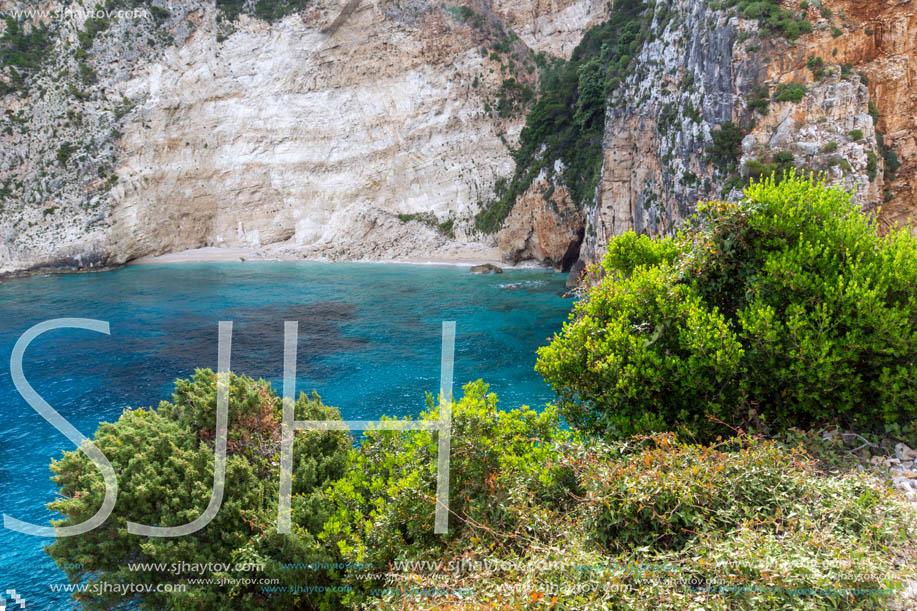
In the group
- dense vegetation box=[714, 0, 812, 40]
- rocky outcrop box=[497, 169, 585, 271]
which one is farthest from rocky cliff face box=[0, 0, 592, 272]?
dense vegetation box=[714, 0, 812, 40]

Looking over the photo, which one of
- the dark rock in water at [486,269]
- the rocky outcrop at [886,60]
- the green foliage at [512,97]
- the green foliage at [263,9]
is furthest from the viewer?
the green foliage at [263,9]

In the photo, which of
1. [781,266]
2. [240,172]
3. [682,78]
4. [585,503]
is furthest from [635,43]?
[240,172]

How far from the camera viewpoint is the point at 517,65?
61094 mm

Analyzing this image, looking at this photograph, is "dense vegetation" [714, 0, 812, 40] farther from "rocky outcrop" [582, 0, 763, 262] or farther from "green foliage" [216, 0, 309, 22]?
"green foliage" [216, 0, 309, 22]

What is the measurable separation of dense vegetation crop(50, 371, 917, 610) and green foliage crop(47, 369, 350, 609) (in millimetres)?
26

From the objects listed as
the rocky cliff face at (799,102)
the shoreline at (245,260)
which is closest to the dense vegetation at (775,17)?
the rocky cliff face at (799,102)

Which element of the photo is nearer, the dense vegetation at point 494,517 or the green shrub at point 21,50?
the dense vegetation at point 494,517

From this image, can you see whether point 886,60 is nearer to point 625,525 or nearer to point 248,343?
point 625,525

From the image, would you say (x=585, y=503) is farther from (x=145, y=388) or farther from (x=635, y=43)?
(x=635, y=43)

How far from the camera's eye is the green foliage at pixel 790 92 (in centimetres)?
2392

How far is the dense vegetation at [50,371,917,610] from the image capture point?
4.45 meters

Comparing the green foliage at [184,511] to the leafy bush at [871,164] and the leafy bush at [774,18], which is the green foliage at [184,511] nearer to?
the leafy bush at [871,164]

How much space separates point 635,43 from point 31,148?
217 ft

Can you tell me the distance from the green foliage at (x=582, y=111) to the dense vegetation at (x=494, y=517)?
36.6 meters
